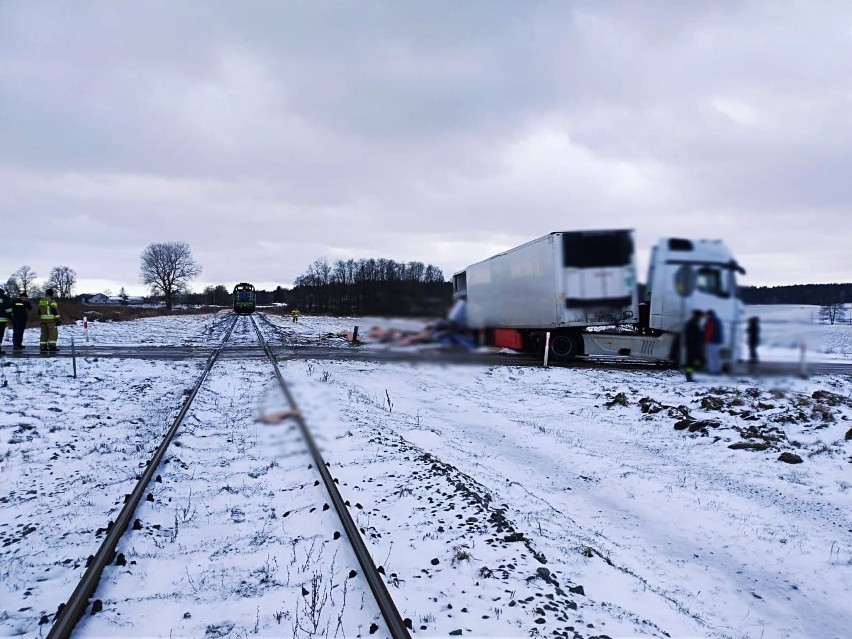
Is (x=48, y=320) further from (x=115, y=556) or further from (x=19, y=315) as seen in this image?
(x=115, y=556)

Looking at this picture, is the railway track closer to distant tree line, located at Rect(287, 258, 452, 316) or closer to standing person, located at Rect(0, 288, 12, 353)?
distant tree line, located at Rect(287, 258, 452, 316)

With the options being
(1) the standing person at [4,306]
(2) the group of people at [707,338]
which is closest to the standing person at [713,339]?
(2) the group of people at [707,338]

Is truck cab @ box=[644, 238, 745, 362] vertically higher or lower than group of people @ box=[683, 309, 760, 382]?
higher

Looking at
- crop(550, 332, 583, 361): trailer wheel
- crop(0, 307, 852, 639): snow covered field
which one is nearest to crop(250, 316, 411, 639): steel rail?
crop(0, 307, 852, 639): snow covered field

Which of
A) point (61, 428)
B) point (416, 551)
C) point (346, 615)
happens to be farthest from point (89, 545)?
point (61, 428)

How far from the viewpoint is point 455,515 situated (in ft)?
29.7

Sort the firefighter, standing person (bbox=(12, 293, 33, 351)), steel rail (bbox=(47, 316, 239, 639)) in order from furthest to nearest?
standing person (bbox=(12, 293, 33, 351)) < the firefighter < steel rail (bbox=(47, 316, 239, 639))

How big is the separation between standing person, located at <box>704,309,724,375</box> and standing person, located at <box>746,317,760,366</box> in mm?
51

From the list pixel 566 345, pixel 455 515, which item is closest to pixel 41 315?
pixel 455 515

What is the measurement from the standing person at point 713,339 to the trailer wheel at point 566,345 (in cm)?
169

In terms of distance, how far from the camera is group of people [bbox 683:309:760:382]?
3.35 feet

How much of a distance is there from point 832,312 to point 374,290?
4.32 feet

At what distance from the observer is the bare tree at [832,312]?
1.37m

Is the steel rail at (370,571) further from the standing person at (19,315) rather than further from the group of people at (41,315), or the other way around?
the standing person at (19,315)
